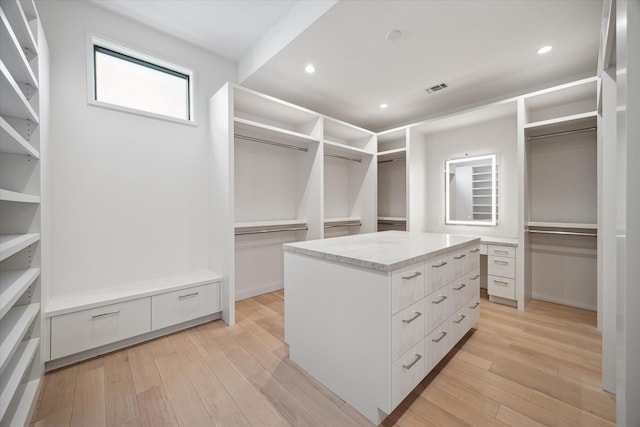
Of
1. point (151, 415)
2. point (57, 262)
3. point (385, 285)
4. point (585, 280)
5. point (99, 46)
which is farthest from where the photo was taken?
point (585, 280)

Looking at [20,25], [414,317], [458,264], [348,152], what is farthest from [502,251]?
[20,25]

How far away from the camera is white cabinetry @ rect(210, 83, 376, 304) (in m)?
2.53

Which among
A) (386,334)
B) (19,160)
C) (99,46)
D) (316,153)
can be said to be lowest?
(386,334)

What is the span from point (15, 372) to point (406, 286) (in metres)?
1.95

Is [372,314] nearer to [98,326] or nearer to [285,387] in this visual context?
[285,387]

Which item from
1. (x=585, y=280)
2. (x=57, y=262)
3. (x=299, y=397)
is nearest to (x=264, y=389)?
(x=299, y=397)

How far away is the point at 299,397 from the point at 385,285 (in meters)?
0.92

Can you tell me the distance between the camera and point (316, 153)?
129 inches

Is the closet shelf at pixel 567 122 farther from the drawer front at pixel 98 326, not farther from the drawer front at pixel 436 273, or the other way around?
the drawer front at pixel 98 326

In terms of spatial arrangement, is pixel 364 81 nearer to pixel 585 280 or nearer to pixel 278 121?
pixel 278 121

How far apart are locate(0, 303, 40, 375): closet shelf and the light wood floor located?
1.81 feet

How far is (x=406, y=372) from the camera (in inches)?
54.3

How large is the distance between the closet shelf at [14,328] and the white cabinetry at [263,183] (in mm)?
1291

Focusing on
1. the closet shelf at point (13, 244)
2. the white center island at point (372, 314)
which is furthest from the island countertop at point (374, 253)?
the closet shelf at point (13, 244)
